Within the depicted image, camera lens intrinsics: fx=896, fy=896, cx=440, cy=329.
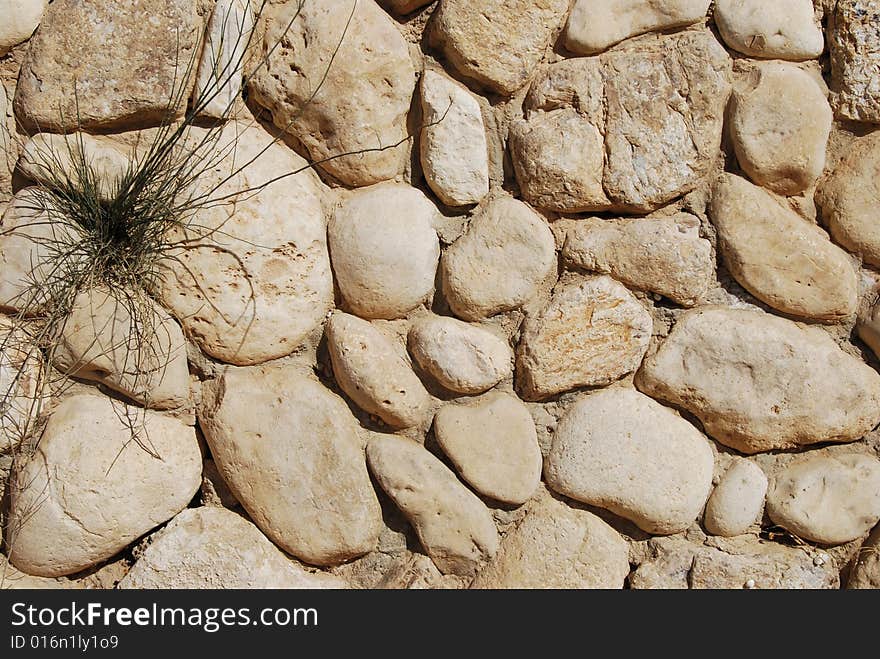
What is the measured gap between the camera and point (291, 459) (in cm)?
155

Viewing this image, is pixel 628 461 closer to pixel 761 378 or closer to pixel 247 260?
pixel 761 378

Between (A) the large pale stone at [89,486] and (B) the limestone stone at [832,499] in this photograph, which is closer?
(A) the large pale stone at [89,486]

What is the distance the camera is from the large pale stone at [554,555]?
158cm

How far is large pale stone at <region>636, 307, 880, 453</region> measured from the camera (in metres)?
1.58

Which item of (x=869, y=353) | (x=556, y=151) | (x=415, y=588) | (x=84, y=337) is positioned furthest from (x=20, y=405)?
(x=869, y=353)

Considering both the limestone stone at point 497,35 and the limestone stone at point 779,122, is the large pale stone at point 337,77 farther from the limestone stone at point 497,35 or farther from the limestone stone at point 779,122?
the limestone stone at point 779,122

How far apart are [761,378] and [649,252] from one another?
299 millimetres

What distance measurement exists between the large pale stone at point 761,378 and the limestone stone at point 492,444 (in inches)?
9.8

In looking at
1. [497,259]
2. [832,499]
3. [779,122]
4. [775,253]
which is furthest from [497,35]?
[832,499]

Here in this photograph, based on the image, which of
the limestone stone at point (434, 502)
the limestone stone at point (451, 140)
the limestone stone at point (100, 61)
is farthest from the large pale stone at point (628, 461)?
the limestone stone at point (100, 61)

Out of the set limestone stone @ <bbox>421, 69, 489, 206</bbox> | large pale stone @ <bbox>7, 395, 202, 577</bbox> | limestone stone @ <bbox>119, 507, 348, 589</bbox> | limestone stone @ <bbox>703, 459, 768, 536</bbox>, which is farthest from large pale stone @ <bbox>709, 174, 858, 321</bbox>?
large pale stone @ <bbox>7, 395, 202, 577</bbox>

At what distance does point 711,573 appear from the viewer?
1.59 m

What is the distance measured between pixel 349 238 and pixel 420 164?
0.18 metres

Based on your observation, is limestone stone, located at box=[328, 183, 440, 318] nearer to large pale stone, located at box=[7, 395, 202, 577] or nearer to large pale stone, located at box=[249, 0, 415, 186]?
large pale stone, located at box=[249, 0, 415, 186]
